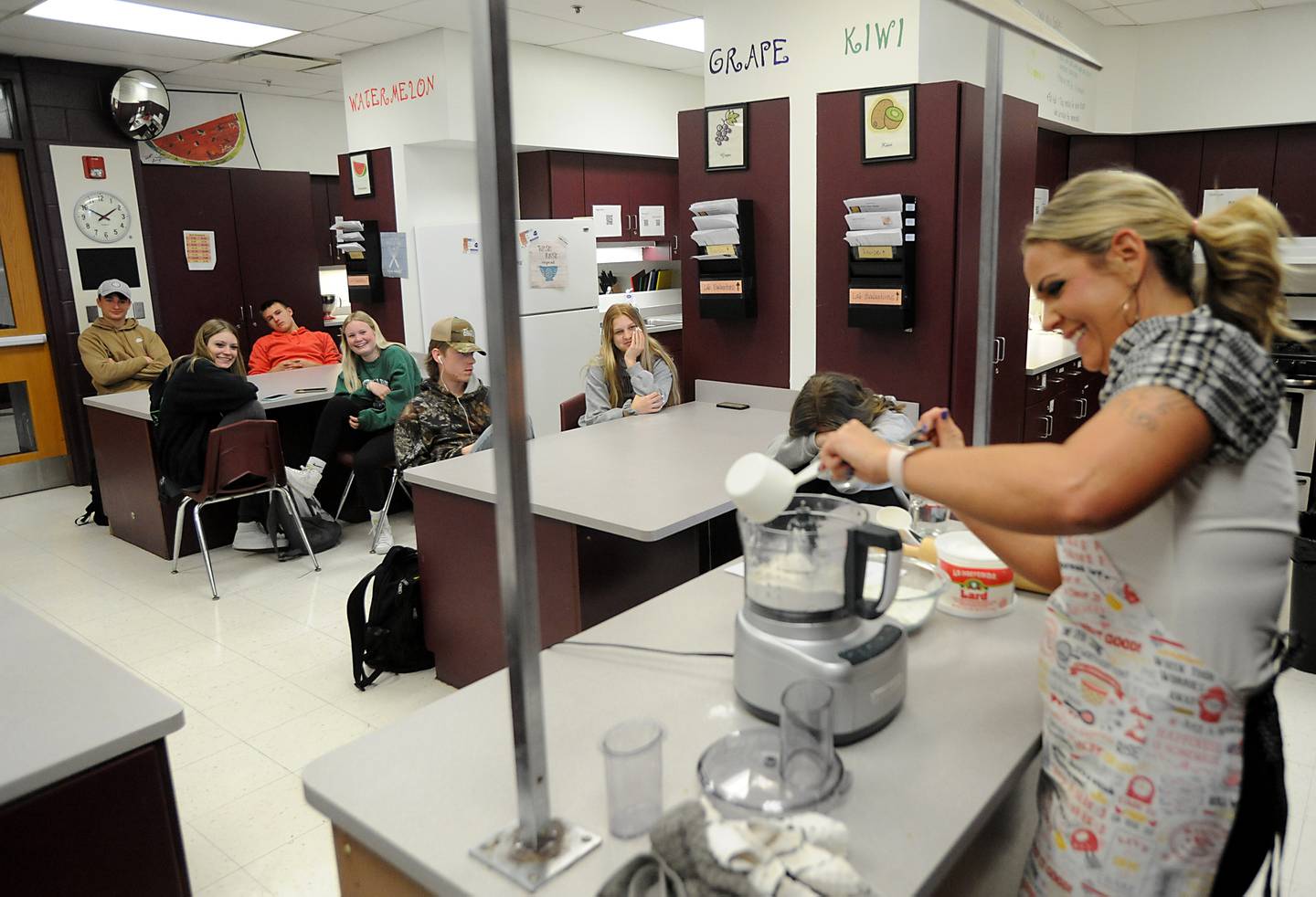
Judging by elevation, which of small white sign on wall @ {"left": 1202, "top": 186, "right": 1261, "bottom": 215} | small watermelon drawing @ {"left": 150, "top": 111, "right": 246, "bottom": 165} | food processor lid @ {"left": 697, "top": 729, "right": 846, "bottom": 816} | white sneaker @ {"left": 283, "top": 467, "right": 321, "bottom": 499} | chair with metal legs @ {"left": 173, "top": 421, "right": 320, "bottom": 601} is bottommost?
white sneaker @ {"left": 283, "top": 467, "right": 321, "bottom": 499}

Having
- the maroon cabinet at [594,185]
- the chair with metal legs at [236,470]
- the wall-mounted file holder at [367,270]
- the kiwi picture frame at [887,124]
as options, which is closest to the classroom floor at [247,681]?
the chair with metal legs at [236,470]

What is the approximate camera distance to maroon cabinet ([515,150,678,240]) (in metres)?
6.75

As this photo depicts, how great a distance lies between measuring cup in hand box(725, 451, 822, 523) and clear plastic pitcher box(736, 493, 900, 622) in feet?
0.32

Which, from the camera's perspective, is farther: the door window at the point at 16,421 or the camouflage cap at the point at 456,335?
the door window at the point at 16,421

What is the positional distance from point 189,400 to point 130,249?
3.07 meters

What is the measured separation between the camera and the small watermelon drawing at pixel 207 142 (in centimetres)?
711

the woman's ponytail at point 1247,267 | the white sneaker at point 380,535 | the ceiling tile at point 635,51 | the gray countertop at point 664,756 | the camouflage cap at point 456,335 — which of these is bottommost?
the white sneaker at point 380,535

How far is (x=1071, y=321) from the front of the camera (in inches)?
46.4

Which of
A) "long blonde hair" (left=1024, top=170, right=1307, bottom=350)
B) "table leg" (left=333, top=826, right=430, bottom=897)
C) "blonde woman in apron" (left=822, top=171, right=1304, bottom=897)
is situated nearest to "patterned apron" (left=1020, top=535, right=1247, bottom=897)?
"blonde woman in apron" (left=822, top=171, right=1304, bottom=897)

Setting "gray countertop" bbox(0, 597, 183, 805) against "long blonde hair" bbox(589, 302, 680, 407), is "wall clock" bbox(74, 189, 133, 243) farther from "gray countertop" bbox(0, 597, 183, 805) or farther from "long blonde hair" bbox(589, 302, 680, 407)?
"gray countertop" bbox(0, 597, 183, 805)

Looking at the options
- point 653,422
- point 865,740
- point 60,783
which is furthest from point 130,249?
point 865,740

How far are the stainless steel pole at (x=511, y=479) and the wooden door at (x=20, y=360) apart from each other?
252 inches

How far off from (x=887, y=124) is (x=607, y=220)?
368 cm

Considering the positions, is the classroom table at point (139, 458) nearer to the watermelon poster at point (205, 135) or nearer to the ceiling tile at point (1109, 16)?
the watermelon poster at point (205, 135)
